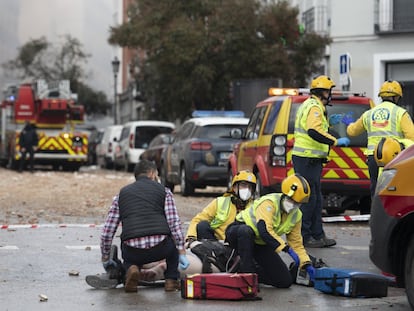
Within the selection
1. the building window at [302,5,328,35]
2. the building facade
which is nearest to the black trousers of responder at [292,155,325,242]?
the building facade

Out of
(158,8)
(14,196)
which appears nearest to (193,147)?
(14,196)

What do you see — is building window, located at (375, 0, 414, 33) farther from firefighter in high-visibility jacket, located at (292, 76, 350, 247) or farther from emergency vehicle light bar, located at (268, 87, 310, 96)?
firefighter in high-visibility jacket, located at (292, 76, 350, 247)

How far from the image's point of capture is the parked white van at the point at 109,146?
42037mm

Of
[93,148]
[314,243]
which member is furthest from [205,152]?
[93,148]

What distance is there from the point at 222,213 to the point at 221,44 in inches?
1043

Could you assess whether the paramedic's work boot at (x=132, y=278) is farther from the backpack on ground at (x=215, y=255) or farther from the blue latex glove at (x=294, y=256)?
the blue latex glove at (x=294, y=256)

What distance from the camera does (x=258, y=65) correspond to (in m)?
35.9

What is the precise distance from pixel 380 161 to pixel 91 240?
171 inches

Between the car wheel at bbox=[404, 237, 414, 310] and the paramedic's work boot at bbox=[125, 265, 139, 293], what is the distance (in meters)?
2.32

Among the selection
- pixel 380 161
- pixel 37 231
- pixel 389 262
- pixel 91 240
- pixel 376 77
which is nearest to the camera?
pixel 389 262

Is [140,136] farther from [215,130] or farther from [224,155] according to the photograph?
[224,155]

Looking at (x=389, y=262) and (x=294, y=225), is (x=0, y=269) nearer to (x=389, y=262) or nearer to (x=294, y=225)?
(x=294, y=225)

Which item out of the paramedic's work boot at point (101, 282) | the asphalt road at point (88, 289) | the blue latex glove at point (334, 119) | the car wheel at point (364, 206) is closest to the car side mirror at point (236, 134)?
the car wheel at point (364, 206)

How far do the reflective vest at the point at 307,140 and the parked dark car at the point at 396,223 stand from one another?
3.90 metres
